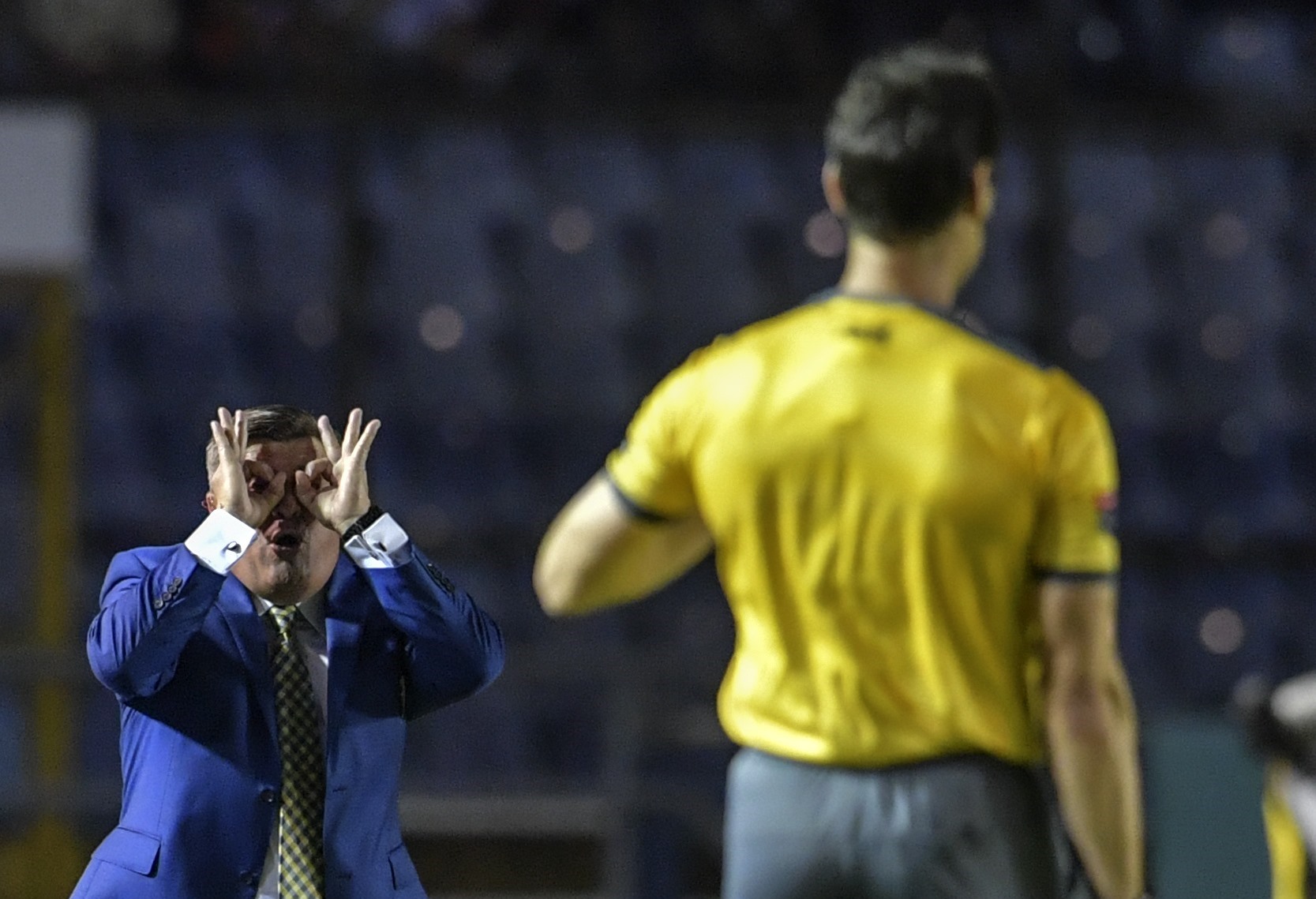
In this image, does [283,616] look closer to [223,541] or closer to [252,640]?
[252,640]

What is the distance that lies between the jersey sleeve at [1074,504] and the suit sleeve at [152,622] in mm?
1087

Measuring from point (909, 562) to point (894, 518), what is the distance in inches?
1.7

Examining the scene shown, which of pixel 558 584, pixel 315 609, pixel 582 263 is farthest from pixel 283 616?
pixel 582 263

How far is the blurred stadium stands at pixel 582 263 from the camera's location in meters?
7.34

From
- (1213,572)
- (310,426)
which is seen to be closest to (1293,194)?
(1213,572)

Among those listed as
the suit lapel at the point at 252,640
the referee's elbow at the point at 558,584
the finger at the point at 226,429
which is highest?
the finger at the point at 226,429

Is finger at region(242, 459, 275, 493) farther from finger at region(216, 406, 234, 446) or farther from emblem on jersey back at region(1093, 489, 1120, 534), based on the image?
→ emblem on jersey back at region(1093, 489, 1120, 534)

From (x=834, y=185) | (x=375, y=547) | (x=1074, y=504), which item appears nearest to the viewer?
(x=1074, y=504)

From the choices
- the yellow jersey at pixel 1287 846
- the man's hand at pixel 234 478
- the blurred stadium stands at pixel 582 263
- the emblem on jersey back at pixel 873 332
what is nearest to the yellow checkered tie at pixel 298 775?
the man's hand at pixel 234 478

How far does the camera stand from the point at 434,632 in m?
2.56

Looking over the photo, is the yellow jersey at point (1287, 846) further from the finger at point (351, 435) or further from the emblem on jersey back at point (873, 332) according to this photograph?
the finger at point (351, 435)

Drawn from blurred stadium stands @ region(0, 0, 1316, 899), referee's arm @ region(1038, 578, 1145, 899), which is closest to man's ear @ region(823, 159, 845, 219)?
referee's arm @ region(1038, 578, 1145, 899)

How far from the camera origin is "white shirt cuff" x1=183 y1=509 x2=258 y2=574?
2.42 m

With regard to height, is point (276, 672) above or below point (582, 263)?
below
